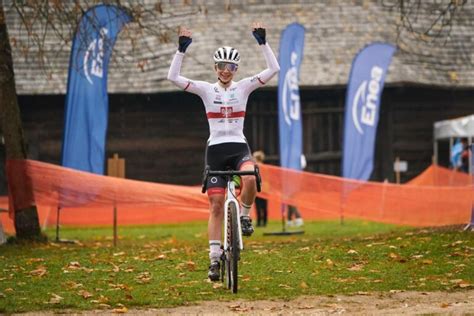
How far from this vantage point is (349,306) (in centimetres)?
1149

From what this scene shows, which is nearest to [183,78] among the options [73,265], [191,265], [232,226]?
[232,226]

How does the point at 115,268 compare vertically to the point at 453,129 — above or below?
below

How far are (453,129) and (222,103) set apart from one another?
21.6m

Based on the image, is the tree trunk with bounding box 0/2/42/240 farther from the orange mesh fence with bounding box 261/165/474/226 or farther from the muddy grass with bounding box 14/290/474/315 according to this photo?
the muddy grass with bounding box 14/290/474/315

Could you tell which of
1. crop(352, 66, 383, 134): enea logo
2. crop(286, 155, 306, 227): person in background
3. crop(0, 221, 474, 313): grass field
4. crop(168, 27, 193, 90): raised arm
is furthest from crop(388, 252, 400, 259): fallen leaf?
crop(352, 66, 383, 134): enea logo

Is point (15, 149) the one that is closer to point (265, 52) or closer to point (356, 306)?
point (265, 52)

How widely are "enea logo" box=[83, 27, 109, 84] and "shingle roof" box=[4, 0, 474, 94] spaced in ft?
31.1

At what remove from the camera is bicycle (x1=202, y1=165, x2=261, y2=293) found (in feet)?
40.4

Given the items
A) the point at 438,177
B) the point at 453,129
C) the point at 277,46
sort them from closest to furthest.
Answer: the point at 438,177
the point at 453,129
the point at 277,46

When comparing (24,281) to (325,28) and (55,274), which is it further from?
(325,28)

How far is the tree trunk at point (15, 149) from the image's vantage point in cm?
2094

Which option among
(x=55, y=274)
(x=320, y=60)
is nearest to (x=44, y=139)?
(x=320, y=60)

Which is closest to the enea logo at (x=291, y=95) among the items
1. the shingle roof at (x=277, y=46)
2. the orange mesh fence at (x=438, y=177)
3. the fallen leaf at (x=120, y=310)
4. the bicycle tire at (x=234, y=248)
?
the orange mesh fence at (x=438, y=177)

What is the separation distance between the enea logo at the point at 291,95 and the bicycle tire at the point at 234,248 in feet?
44.7
